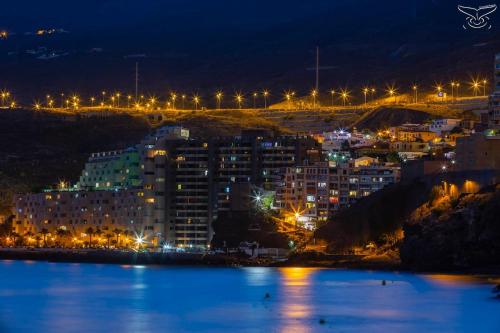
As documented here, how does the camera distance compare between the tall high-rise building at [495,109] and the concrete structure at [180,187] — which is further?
the concrete structure at [180,187]

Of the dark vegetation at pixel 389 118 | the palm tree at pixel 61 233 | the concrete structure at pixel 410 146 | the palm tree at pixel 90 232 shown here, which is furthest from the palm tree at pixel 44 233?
the dark vegetation at pixel 389 118

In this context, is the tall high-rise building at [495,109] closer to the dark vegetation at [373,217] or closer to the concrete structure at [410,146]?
the dark vegetation at [373,217]

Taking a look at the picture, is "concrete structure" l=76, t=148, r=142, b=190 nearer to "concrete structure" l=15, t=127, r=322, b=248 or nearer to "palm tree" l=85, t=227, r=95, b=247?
"concrete structure" l=15, t=127, r=322, b=248

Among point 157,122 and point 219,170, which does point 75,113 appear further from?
point 219,170

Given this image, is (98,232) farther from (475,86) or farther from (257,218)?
(475,86)

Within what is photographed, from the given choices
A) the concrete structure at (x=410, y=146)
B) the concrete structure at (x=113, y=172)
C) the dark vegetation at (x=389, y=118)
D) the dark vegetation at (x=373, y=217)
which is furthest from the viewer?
the dark vegetation at (x=389, y=118)

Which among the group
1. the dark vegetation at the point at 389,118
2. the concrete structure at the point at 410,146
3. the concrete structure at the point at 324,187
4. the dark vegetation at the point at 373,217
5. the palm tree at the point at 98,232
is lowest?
the palm tree at the point at 98,232

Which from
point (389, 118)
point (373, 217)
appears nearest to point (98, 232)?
point (373, 217)
